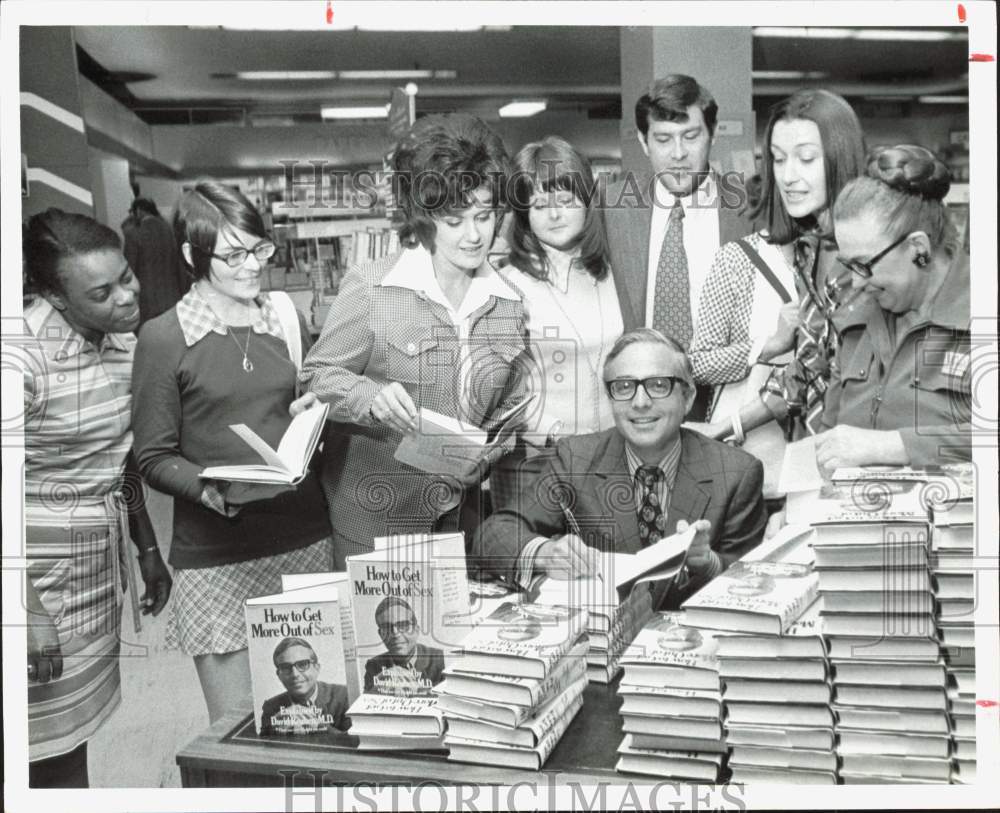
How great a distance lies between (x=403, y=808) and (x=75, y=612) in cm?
104

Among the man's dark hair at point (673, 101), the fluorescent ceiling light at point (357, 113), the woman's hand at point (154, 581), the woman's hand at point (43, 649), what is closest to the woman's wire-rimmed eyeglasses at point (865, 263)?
the man's dark hair at point (673, 101)

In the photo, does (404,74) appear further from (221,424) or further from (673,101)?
(221,424)

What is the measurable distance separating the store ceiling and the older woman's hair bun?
15 centimetres

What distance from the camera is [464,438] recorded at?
2766 millimetres

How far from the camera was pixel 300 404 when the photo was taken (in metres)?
2.75

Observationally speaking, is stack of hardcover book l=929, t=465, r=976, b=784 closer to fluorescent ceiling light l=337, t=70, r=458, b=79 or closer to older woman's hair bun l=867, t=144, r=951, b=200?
older woman's hair bun l=867, t=144, r=951, b=200

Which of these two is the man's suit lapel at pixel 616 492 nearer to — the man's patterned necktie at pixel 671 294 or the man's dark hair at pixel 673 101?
the man's patterned necktie at pixel 671 294

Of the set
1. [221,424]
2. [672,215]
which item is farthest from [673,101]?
[221,424]

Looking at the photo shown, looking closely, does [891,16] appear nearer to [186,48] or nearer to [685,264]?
[685,264]

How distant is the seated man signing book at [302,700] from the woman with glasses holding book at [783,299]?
3.96 feet

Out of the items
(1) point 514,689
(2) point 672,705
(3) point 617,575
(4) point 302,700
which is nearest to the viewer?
(1) point 514,689

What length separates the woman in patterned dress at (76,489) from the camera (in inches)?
107

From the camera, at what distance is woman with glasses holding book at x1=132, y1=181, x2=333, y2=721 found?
2.72 m

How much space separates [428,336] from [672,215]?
0.73m
